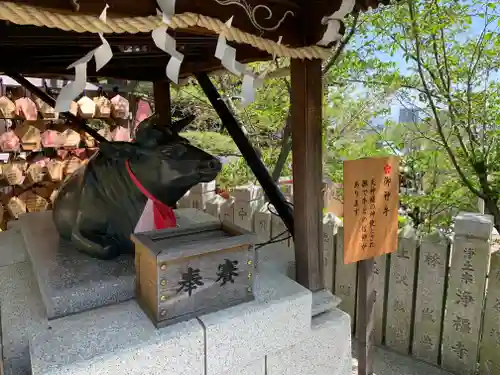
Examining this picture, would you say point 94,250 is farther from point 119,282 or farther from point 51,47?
point 51,47

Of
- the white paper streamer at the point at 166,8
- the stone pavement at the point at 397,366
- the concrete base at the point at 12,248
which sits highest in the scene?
the white paper streamer at the point at 166,8

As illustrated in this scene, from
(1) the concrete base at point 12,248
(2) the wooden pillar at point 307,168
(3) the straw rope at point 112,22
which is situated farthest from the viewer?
(1) the concrete base at point 12,248

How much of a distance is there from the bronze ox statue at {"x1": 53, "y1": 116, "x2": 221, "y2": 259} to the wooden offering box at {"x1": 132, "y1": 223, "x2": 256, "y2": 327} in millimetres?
331

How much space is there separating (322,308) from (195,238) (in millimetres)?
911

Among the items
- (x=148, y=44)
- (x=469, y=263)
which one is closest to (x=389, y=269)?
(x=469, y=263)

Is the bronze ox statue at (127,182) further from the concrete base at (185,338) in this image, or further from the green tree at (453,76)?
the green tree at (453,76)

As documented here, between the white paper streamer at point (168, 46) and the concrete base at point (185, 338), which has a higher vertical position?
the white paper streamer at point (168, 46)

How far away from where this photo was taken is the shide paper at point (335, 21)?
183 centimetres

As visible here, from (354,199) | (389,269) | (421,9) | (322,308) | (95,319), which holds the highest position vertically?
(421,9)

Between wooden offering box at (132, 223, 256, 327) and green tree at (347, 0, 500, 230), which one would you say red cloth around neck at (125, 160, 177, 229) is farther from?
green tree at (347, 0, 500, 230)

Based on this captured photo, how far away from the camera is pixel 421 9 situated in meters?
4.34

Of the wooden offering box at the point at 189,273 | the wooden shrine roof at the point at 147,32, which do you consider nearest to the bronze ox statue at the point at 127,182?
the wooden offering box at the point at 189,273

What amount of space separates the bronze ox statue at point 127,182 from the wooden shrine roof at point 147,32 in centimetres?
59

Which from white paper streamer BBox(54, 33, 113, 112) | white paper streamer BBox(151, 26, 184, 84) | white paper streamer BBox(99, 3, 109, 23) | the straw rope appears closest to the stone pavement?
the straw rope
